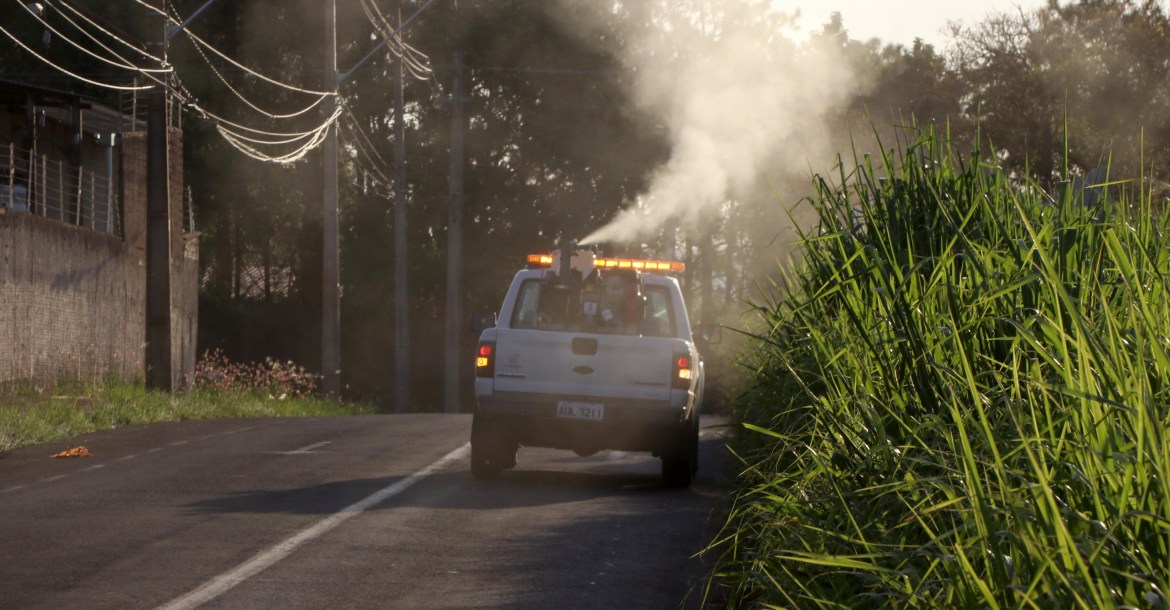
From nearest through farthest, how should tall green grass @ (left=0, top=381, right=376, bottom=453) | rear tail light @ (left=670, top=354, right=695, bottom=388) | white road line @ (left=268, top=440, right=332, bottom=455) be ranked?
rear tail light @ (left=670, top=354, right=695, bottom=388) < white road line @ (left=268, top=440, right=332, bottom=455) < tall green grass @ (left=0, top=381, right=376, bottom=453)

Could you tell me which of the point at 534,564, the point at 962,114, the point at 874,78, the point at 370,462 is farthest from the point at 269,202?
the point at 534,564

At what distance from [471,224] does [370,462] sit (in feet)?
107

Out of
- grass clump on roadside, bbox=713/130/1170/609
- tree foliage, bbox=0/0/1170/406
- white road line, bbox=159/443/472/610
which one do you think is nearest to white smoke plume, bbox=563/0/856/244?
tree foliage, bbox=0/0/1170/406

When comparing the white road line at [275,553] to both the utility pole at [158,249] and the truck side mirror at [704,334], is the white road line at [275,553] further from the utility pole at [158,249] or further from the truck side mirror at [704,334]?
the utility pole at [158,249]

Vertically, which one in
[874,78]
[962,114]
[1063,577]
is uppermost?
[874,78]

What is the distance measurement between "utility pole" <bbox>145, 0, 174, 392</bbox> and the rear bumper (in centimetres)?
1328

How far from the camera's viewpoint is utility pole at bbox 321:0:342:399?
3284cm

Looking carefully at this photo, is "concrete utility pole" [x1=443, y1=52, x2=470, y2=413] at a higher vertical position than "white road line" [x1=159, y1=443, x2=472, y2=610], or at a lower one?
higher

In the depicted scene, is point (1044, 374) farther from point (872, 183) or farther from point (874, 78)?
point (874, 78)

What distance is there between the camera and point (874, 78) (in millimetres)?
63844

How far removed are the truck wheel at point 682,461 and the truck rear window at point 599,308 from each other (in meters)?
1.07

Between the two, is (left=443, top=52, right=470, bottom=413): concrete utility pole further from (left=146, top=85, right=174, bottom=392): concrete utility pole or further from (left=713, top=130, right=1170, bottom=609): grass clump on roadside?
(left=713, top=130, right=1170, bottom=609): grass clump on roadside

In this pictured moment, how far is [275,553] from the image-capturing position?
9.48 meters

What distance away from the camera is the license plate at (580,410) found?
44.9 ft
